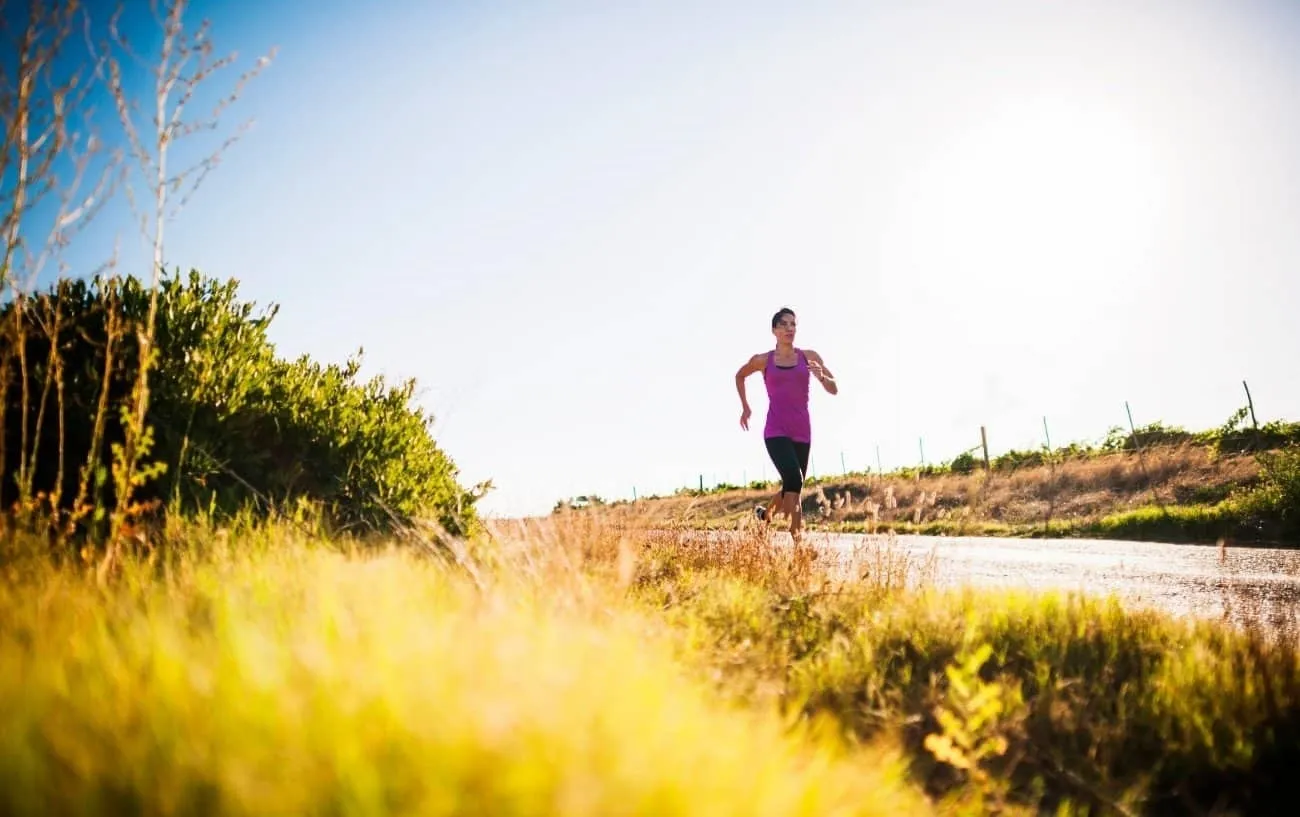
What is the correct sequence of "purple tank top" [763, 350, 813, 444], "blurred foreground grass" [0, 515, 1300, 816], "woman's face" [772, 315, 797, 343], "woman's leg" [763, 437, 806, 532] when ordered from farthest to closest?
"woman's face" [772, 315, 797, 343], "purple tank top" [763, 350, 813, 444], "woman's leg" [763, 437, 806, 532], "blurred foreground grass" [0, 515, 1300, 816]

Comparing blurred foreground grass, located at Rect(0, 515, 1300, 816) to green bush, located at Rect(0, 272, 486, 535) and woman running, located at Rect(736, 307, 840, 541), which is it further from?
woman running, located at Rect(736, 307, 840, 541)

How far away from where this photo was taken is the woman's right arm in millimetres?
6879

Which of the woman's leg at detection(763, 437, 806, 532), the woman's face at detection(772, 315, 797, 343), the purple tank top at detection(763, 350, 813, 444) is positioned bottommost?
the woman's leg at detection(763, 437, 806, 532)

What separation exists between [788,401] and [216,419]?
4777 millimetres

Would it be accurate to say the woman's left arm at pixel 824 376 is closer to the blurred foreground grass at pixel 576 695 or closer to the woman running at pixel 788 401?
the woman running at pixel 788 401

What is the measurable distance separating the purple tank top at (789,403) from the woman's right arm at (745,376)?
0.24 meters

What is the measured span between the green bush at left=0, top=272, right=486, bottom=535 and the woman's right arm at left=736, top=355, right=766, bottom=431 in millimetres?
3153

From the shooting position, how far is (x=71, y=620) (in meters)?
1.78

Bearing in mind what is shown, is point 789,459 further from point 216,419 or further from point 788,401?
point 216,419

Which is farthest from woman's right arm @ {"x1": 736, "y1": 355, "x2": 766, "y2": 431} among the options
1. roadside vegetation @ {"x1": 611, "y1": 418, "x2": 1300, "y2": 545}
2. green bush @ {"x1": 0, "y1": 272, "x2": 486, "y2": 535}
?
green bush @ {"x1": 0, "y1": 272, "x2": 486, "y2": 535}

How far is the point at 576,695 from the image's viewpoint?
1332 millimetres

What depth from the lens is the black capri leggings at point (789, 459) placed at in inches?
244

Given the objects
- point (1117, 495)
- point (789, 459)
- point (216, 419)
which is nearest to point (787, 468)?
point (789, 459)

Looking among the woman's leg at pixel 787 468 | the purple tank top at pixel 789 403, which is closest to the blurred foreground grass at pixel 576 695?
the woman's leg at pixel 787 468
